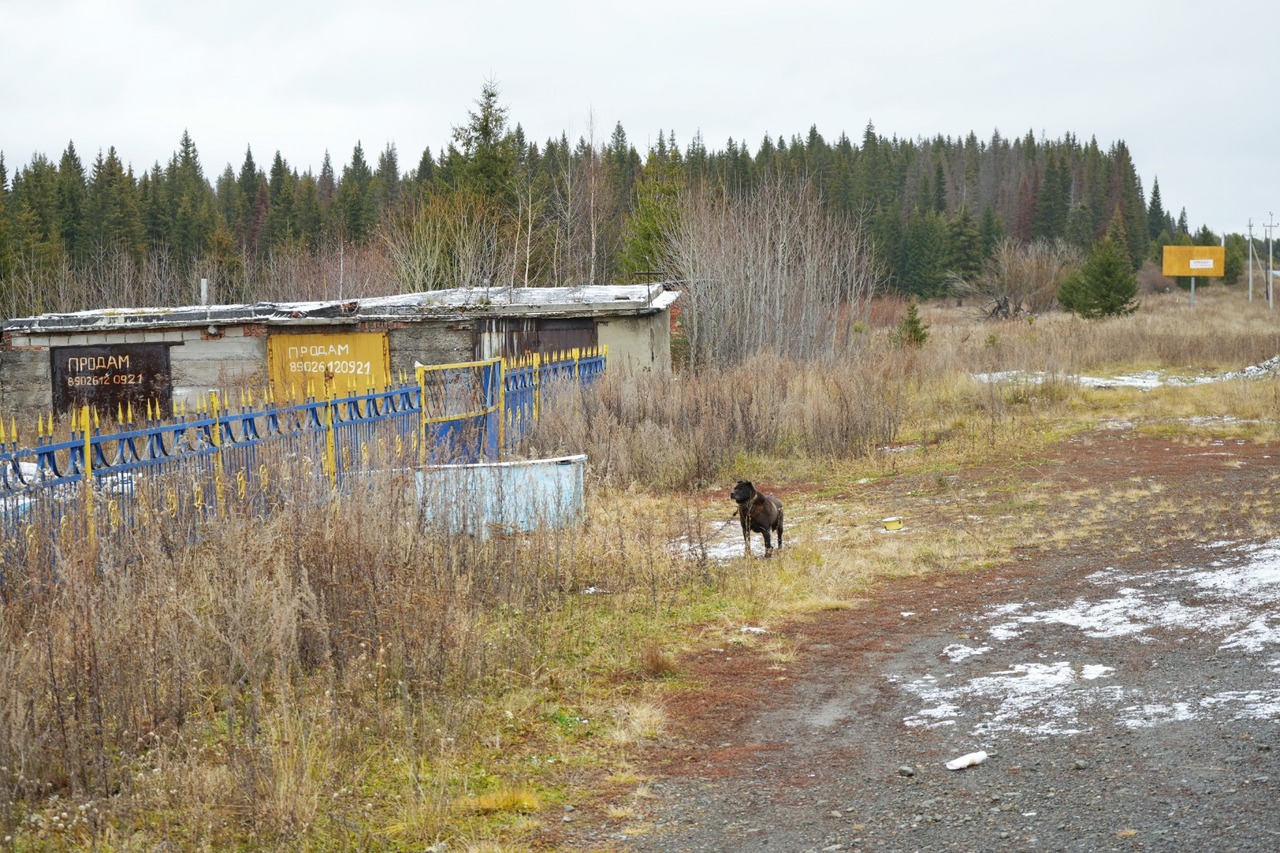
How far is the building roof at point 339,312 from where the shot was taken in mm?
19062

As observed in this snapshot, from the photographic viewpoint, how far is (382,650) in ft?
17.7

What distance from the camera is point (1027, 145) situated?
420 feet

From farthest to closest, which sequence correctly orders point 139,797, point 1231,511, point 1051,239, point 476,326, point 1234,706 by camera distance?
point 1051,239 < point 476,326 < point 1231,511 < point 1234,706 < point 139,797

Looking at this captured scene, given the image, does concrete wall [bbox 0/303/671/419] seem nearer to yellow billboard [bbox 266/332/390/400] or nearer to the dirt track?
yellow billboard [bbox 266/332/390/400]

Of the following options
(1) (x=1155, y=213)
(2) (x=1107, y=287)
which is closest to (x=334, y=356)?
(2) (x=1107, y=287)

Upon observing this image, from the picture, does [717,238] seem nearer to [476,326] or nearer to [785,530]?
[476,326]

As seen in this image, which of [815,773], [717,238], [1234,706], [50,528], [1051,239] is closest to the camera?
[815,773]

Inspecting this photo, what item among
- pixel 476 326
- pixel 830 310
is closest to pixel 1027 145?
pixel 830 310

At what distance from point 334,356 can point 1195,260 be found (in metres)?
58.2

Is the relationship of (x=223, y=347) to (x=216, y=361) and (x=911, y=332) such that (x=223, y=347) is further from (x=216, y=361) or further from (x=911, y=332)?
(x=911, y=332)

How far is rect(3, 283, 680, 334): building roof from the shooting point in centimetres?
1906

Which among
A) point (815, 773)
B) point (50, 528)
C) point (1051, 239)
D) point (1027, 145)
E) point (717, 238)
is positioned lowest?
point (815, 773)

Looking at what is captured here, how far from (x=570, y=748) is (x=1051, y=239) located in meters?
93.1

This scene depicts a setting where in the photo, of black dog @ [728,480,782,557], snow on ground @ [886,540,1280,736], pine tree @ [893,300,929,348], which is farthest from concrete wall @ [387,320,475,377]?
pine tree @ [893,300,929,348]
